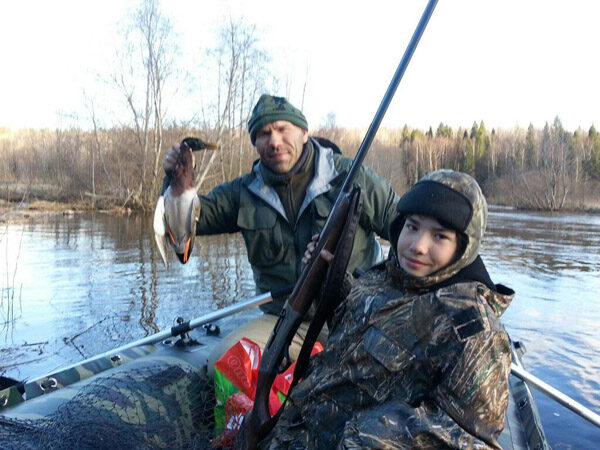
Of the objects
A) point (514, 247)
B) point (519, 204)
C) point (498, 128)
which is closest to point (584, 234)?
point (514, 247)

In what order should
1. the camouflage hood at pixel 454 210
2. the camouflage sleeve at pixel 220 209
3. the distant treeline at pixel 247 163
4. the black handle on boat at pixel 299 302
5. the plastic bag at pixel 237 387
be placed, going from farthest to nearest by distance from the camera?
the distant treeline at pixel 247 163, the camouflage sleeve at pixel 220 209, the plastic bag at pixel 237 387, the black handle on boat at pixel 299 302, the camouflage hood at pixel 454 210

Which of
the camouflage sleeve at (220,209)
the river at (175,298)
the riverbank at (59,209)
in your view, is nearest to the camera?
the camouflage sleeve at (220,209)

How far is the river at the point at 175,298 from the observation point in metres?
6.14

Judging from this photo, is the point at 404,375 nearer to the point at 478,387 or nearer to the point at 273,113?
the point at 478,387

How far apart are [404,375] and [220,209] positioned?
7.39ft

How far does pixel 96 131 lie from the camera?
30500 millimetres

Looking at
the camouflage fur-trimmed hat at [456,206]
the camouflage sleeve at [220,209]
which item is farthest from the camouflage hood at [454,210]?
the camouflage sleeve at [220,209]

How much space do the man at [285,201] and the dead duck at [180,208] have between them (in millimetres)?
122

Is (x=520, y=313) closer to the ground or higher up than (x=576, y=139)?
closer to the ground

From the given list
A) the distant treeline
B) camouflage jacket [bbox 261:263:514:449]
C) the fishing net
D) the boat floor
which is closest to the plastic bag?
the fishing net

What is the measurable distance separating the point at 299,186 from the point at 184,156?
0.82m

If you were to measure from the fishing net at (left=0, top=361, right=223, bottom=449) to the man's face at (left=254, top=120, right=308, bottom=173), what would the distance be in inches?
55.5

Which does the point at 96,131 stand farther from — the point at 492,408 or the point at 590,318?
the point at 492,408

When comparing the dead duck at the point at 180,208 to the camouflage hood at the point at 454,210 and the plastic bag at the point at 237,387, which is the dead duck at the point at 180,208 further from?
the camouflage hood at the point at 454,210
